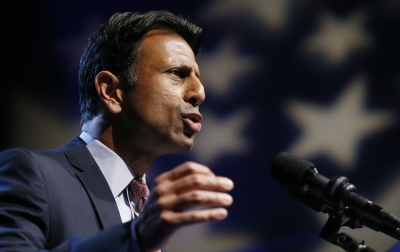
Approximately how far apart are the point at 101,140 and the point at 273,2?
115 centimetres

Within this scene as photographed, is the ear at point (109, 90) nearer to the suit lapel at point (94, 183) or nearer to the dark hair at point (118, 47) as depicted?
the dark hair at point (118, 47)

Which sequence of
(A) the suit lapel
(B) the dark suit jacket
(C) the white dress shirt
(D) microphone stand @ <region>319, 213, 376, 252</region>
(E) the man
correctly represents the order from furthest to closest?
(C) the white dress shirt < (A) the suit lapel < (B) the dark suit jacket < (D) microphone stand @ <region>319, 213, 376, 252</region> < (E) the man

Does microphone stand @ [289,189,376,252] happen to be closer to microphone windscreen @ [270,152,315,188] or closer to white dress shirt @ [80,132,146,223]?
microphone windscreen @ [270,152,315,188]

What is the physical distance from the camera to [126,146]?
151 centimetres

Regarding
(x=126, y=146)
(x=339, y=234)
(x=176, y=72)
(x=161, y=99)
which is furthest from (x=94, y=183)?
(x=339, y=234)

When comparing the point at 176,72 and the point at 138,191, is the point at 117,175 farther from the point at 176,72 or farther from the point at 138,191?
the point at 176,72

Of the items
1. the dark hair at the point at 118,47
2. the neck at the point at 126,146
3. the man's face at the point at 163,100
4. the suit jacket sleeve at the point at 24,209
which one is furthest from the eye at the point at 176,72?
the suit jacket sleeve at the point at 24,209

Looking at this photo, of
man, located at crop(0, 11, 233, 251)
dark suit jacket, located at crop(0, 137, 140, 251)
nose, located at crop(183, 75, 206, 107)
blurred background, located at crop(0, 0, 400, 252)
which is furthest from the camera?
blurred background, located at crop(0, 0, 400, 252)

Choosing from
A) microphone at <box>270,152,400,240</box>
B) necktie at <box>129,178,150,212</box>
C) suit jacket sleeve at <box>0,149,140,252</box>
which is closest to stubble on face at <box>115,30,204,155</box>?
necktie at <box>129,178,150,212</box>

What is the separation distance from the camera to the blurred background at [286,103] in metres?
2.11

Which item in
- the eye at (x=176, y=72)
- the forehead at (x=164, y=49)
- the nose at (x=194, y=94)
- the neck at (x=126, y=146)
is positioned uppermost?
the forehead at (x=164, y=49)

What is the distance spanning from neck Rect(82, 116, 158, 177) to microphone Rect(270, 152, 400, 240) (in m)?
0.61

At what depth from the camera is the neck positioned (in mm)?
1507

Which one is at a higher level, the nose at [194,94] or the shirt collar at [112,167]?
the nose at [194,94]
